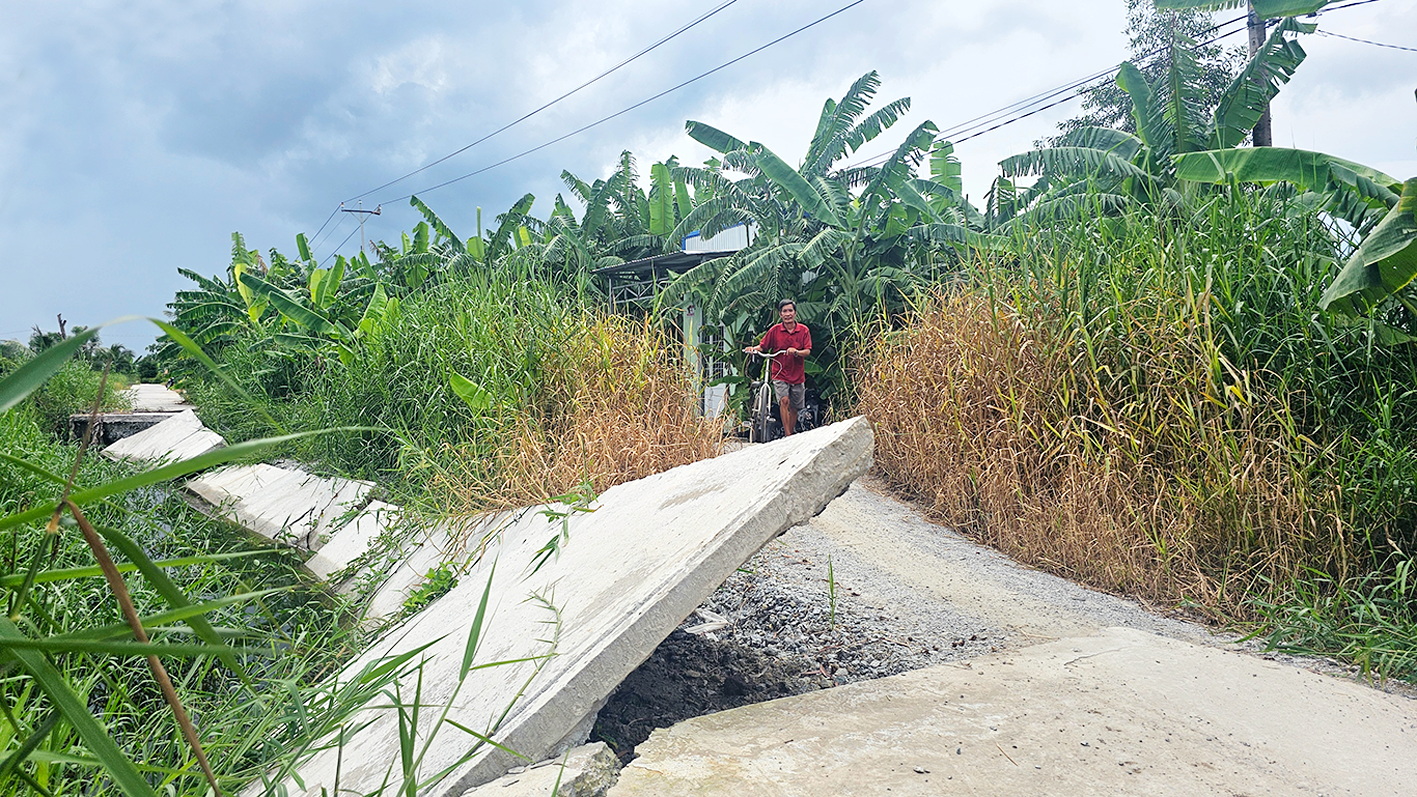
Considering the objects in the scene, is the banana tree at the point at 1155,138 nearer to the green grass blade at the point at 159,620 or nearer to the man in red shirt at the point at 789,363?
the man in red shirt at the point at 789,363

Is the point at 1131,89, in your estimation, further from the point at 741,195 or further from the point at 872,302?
the point at 741,195

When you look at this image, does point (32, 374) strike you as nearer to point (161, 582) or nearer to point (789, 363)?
point (161, 582)

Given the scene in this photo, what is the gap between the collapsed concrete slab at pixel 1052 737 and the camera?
6.88ft

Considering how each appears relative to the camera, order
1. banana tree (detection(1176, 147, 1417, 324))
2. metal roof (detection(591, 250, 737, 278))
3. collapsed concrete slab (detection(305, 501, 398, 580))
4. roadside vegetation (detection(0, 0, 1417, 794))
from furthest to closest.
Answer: metal roof (detection(591, 250, 737, 278)), collapsed concrete slab (detection(305, 501, 398, 580)), banana tree (detection(1176, 147, 1417, 324)), roadside vegetation (detection(0, 0, 1417, 794))

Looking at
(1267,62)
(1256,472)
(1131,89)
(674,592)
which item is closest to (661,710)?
(674,592)

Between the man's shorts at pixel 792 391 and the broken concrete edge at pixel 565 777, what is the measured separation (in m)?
6.79

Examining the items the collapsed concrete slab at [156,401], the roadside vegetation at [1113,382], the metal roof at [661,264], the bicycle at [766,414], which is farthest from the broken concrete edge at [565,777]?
the collapsed concrete slab at [156,401]

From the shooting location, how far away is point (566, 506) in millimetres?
3994

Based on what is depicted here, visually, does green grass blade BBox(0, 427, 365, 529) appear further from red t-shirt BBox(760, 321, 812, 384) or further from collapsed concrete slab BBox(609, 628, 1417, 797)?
red t-shirt BBox(760, 321, 812, 384)

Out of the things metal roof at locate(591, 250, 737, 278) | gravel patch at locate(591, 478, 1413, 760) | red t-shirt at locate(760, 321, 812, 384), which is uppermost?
metal roof at locate(591, 250, 737, 278)

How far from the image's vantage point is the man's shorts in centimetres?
880

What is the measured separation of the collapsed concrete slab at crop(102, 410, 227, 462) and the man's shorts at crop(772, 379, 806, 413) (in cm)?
580

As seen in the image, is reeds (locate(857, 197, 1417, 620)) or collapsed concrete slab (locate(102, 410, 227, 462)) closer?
reeds (locate(857, 197, 1417, 620))

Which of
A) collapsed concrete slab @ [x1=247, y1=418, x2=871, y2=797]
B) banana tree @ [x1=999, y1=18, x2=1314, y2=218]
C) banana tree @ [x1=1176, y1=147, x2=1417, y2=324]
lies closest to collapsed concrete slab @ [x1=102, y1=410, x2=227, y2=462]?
collapsed concrete slab @ [x1=247, y1=418, x2=871, y2=797]
